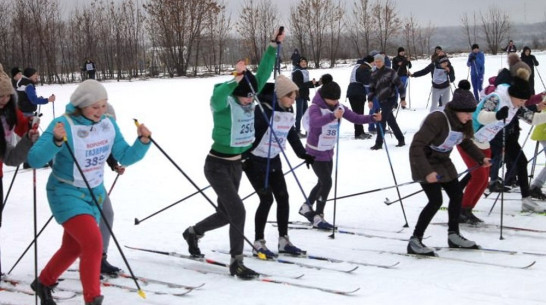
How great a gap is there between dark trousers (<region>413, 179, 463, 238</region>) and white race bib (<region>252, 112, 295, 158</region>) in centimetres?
123

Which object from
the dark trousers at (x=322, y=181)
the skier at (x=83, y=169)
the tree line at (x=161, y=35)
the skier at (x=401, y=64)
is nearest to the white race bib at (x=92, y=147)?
the skier at (x=83, y=169)

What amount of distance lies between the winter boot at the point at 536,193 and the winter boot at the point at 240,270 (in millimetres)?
3787

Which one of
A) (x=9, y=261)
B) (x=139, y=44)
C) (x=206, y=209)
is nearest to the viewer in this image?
(x=9, y=261)

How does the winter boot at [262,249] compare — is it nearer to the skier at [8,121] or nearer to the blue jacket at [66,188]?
the blue jacket at [66,188]

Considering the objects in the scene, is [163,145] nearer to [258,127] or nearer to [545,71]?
[258,127]

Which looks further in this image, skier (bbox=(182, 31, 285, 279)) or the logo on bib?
skier (bbox=(182, 31, 285, 279))

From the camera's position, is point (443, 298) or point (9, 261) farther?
point (9, 261)

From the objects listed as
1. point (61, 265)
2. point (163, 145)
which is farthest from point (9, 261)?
point (163, 145)

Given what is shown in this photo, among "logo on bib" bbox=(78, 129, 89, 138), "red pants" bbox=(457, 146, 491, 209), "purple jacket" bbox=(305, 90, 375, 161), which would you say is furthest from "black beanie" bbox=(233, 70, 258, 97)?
"red pants" bbox=(457, 146, 491, 209)

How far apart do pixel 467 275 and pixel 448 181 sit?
32.3 inches

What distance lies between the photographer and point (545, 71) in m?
22.3

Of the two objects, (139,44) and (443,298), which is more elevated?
(139,44)

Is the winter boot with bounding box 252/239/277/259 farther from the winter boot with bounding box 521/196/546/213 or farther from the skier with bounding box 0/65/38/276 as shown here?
the winter boot with bounding box 521/196/546/213

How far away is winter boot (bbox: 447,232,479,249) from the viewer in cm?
483
